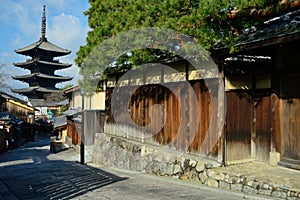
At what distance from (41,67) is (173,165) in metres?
45.9

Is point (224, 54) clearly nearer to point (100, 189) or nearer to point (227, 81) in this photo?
point (227, 81)

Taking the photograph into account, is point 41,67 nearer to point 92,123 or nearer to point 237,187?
point 92,123

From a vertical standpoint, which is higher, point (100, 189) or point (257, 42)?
point (257, 42)

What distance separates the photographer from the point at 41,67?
5062cm

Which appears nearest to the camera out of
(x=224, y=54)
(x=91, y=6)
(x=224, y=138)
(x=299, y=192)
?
(x=299, y=192)

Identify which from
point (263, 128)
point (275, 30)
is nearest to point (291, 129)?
point (263, 128)

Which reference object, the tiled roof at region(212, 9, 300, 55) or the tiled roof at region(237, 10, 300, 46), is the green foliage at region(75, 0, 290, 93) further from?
the tiled roof at region(237, 10, 300, 46)

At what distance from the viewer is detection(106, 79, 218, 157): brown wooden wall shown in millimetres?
8469

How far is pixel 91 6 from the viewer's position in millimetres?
10812

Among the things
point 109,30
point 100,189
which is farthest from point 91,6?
point 100,189

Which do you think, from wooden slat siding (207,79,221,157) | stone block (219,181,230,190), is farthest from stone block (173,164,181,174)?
stone block (219,181,230,190)

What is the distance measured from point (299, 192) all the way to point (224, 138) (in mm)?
2497

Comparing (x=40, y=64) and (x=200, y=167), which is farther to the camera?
(x=40, y=64)

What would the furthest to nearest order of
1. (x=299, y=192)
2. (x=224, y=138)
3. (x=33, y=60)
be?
(x=33, y=60) < (x=224, y=138) < (x=299, y=192)
